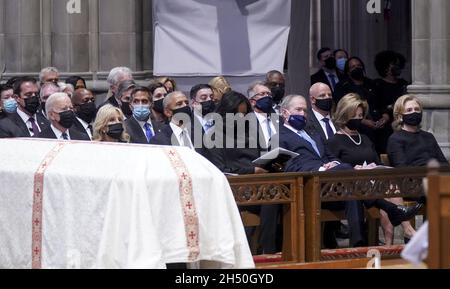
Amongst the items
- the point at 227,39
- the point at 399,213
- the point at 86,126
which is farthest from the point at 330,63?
the point at 399,213

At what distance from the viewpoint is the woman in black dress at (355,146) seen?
14789 mm

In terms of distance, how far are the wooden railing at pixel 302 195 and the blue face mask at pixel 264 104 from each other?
2254 mm

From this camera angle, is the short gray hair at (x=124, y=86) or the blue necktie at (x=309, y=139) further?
the short gray hair at (x=124, y=86)

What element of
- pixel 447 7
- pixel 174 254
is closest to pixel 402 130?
pixel 447 7

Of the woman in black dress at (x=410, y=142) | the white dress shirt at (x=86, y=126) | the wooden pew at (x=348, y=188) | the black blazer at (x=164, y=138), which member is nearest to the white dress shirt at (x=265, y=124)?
the black blazer at (x=164, y=138)

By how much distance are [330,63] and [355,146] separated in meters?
5.69

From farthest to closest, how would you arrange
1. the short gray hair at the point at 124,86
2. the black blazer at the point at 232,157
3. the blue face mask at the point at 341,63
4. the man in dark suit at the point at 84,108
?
the blue face mask at the point at 341,63 → the short gray hair at the point at 124,86 → the man in dark suit at the point at 84,108 → the black blazer at the point at 232,157

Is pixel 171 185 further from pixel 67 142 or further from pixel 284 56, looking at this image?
pixel 284 56

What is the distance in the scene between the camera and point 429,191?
339 inches

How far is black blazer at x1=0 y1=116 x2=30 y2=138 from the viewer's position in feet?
51.9

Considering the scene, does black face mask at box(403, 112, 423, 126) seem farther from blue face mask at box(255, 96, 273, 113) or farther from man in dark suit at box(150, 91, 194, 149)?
man in dark suit at box(150, 91, 194, 149)

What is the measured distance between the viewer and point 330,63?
67.6ft

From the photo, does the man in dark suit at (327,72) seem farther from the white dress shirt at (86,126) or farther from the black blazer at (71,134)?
the black blazer at (71,134)

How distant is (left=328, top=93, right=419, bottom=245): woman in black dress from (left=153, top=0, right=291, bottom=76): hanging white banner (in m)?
4.32
